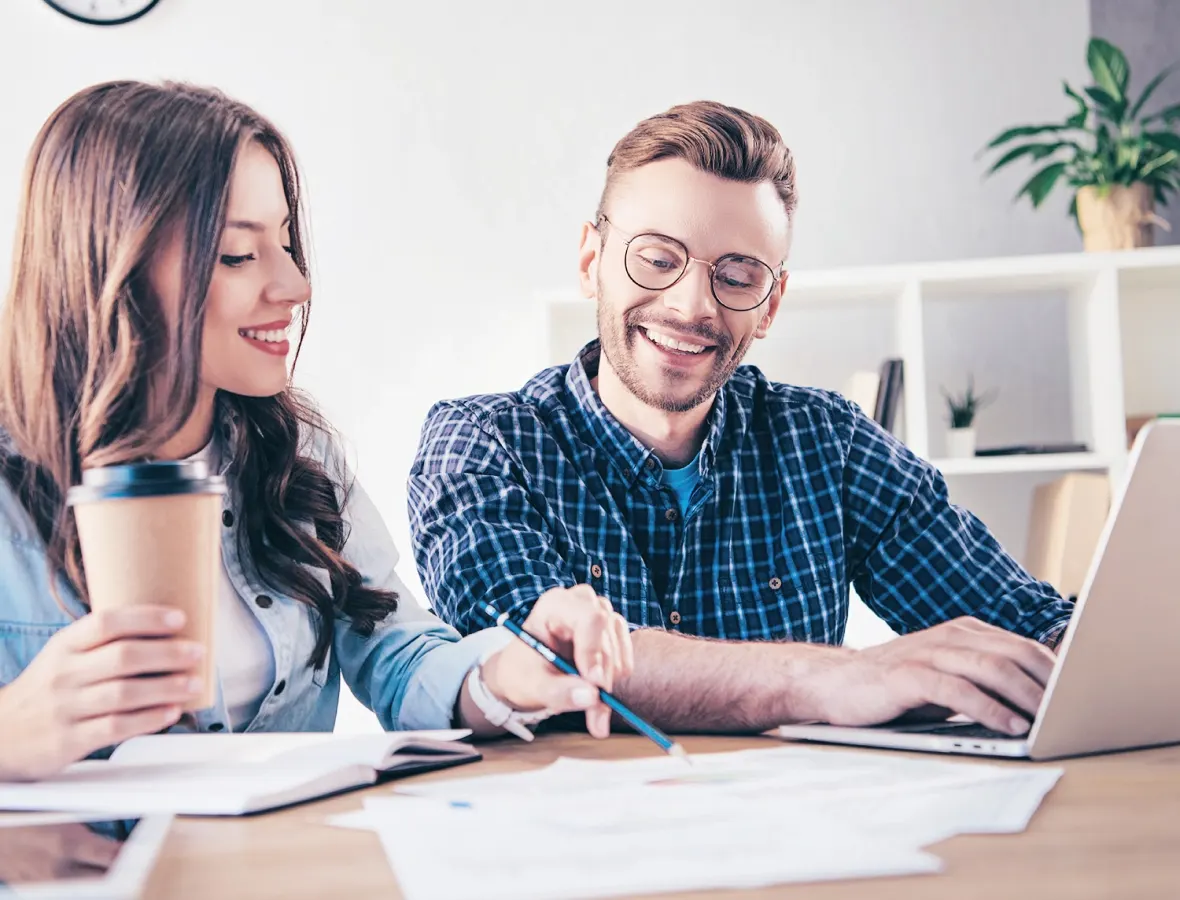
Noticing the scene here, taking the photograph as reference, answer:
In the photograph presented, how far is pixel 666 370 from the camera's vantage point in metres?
1.72

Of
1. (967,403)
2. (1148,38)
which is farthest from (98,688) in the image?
(1148,38)

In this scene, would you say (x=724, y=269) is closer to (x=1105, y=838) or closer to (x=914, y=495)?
(x=914, y=495)

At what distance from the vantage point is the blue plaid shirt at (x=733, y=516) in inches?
63.3

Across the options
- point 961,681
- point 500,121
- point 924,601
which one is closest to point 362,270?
point 500,121

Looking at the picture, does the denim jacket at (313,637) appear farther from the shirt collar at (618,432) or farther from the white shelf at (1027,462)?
the white shelf at (1027,462)

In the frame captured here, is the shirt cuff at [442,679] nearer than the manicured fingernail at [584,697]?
No

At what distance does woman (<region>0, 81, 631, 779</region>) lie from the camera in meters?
1.18

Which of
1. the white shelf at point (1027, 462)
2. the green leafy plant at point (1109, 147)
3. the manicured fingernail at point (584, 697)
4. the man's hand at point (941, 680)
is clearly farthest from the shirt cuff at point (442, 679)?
the green leafy plant at point (1109, 147)

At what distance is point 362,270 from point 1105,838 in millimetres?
2752

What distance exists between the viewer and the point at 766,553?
5.63 feet

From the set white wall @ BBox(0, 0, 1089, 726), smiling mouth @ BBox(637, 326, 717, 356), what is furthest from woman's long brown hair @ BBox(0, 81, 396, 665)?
white wall @ BBox(0, 0, 1089, 726)

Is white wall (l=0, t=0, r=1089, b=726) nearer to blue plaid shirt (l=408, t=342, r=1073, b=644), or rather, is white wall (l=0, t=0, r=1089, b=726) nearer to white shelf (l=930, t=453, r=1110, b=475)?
white shelf (l=930, t=453, r=1110, b=475)

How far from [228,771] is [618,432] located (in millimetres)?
915

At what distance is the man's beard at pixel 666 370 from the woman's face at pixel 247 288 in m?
0.55
